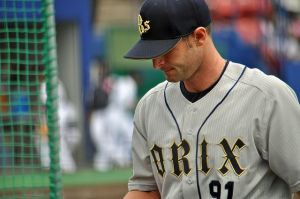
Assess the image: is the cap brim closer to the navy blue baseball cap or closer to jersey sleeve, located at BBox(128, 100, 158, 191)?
the navy blue baseball cap

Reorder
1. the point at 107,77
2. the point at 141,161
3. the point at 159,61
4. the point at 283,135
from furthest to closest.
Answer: the point at 107,77
the point at 141,161
the point at 159,61
the point at 283,135

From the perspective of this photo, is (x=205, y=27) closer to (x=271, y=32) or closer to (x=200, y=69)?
(x=200, y=69)

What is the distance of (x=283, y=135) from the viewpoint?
2.57 meters

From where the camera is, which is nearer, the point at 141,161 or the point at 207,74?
the point at 207,74

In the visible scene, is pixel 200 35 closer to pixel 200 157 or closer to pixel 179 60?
pixel 179 60

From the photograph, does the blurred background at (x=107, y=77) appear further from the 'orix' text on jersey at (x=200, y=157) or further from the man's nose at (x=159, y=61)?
the man's nose at (x=159, y=61)

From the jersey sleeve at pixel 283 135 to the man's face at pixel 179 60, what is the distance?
375 millimetres

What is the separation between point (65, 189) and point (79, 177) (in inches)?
36.5

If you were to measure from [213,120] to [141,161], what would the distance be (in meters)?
0.50

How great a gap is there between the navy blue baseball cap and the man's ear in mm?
19

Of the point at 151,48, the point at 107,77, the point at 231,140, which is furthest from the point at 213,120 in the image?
the point at 107,77

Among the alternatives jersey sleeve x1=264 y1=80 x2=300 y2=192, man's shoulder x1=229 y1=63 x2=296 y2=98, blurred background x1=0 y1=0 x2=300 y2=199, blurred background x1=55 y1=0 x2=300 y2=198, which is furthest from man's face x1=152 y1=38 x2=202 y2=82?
blurred background x1=55 y1=0 x2=300 y2=198

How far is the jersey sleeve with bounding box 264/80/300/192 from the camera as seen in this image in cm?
257

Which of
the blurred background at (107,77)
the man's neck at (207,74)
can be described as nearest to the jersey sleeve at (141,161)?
the man's neck at (207,74)
